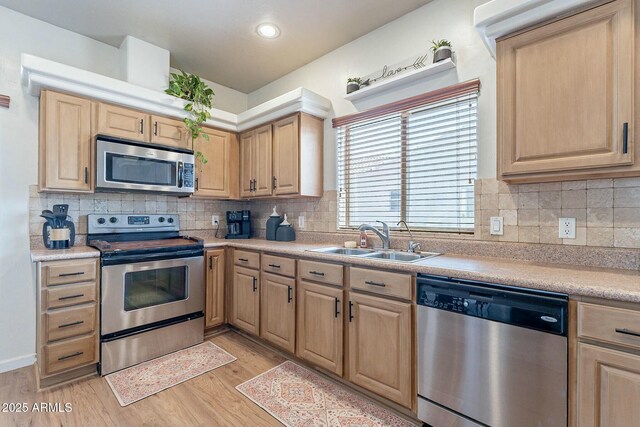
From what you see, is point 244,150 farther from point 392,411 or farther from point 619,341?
point 619,341

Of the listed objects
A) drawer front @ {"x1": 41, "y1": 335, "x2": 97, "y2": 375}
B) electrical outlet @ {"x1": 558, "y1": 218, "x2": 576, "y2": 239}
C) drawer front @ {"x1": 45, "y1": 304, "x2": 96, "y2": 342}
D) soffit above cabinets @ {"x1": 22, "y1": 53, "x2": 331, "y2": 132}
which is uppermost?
soffit above cabinets @ {"x1": 22, "y1": 53, "x2": 331, "y2": 132}

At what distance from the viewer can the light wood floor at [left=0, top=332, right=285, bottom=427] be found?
5.85ft

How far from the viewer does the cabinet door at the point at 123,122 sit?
2559 mm

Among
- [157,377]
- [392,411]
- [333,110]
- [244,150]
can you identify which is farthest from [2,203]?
[392,411]

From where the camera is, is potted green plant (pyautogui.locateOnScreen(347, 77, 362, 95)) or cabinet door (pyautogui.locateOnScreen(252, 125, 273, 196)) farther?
cabinet door (pyautogui.locateOnScreen(252, 125, 273, 196))

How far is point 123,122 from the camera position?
2.67 m

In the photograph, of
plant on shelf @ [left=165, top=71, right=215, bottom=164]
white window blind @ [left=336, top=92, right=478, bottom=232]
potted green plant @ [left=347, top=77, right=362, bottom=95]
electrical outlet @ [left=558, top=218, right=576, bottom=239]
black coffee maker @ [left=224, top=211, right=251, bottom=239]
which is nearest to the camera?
electrical outlet @ [left=558, top=218, right=576, bottom=239]

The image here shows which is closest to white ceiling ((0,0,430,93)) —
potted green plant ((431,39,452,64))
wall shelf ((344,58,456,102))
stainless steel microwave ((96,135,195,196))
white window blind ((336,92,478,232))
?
potted green plant ((431,39,452,64))

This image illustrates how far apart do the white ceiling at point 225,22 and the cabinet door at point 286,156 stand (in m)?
0.71

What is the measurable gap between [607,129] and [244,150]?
9.92ft

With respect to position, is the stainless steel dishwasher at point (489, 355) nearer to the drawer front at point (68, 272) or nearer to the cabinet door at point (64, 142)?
the drawer front at point (68, 272)

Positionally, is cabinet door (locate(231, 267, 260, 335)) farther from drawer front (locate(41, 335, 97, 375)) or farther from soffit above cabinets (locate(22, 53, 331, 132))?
soffit above cabinets (locate(22, 53, 331, 132))

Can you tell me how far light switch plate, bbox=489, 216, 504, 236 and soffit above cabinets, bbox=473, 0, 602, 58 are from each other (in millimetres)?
1034

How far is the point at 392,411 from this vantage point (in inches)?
73.8
